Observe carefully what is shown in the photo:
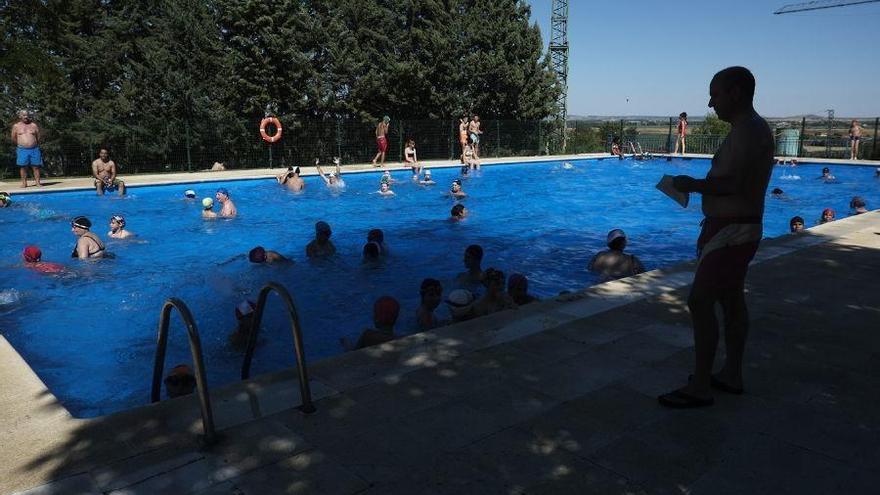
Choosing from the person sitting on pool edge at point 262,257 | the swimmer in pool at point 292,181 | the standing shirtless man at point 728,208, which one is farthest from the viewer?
the swimmer in pool at point 292,181

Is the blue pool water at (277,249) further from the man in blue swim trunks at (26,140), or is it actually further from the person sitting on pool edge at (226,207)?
the man in blue swim trunks at (26,140)

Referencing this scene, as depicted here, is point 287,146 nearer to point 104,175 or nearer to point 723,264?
point 104,175

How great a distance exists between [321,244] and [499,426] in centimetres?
792

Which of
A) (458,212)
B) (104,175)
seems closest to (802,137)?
(458,212)

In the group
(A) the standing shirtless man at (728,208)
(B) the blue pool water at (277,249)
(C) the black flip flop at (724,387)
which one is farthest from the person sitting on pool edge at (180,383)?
(C) the black flip flop at (724,387)

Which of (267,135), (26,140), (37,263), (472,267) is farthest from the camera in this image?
(267,135)

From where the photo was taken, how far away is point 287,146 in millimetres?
25328

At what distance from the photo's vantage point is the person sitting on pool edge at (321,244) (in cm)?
1069

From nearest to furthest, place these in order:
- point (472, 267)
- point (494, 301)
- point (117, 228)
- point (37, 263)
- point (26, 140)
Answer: point (494, 301) < point (472, 267) < point (37, 263) < point (117, 228) < point (26, 140)

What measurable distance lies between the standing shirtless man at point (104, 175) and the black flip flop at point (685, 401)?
17.8 m

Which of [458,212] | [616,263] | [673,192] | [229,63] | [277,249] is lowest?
[277,249]

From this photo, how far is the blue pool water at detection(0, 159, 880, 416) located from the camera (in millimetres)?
7242

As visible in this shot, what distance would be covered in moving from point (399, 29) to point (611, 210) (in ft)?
48.7

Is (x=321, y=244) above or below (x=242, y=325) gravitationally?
above
